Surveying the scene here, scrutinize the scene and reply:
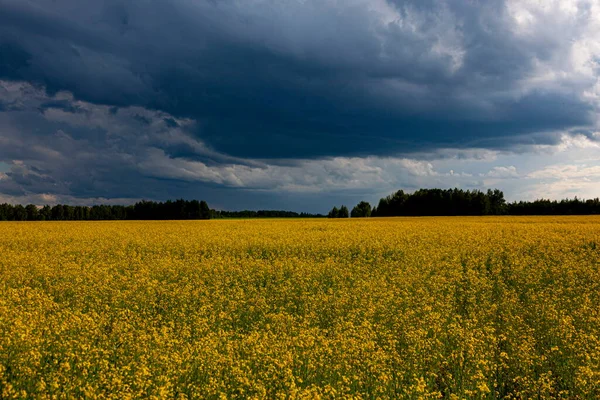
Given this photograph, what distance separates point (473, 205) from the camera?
8594 cm

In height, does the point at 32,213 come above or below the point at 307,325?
above

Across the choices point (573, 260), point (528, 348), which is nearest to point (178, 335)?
point (528, 348)

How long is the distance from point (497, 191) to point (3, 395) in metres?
101

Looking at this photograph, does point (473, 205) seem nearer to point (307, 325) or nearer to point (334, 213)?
point (334, 213)

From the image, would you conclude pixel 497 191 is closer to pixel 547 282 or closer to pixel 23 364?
pixel 547 282

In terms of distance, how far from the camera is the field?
259 inches

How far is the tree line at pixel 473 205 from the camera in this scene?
82.1 metres

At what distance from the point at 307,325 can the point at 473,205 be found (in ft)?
279

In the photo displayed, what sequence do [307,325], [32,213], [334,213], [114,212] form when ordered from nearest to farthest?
[307,325] → [32,213] → [114,212] → [334,213]

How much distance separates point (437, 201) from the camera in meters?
89.6

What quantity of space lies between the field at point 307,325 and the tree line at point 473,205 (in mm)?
68919

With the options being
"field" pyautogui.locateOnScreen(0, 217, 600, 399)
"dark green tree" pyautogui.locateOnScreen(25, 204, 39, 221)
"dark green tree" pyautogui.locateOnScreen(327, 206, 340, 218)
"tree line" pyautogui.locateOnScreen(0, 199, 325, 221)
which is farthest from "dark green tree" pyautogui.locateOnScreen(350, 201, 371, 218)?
"field" pyautogui.locateOnScreen(0, 217, 600, 399)

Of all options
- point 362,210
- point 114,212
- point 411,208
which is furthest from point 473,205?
point 114,212

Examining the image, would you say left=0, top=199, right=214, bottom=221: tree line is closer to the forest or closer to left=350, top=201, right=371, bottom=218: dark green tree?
the forest
